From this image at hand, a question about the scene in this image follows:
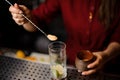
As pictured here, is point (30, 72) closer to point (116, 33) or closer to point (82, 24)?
point (82, 24)

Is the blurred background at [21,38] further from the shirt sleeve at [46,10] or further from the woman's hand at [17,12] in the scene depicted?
the woman's hand at [17,12]

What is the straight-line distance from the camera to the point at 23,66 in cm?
103

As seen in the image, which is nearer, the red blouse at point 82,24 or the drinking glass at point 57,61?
the drinking glass at point 57,61

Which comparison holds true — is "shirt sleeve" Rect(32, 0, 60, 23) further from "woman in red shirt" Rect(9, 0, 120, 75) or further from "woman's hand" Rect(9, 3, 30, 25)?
"woman's hand" Rect(9, 3, 30, 25)

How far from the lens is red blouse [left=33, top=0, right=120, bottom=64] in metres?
1.33

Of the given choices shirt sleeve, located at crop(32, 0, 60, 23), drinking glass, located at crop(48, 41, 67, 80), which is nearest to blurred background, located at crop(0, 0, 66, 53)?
shirt sleeve, located at crop(32, 0, 60, 23)

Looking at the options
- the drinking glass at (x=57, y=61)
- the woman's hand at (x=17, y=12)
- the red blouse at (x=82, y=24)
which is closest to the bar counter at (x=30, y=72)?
the drinking glass at (x=57, y=61)

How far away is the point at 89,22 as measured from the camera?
1.33 m

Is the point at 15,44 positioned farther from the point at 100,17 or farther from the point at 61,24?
the point at 100,17

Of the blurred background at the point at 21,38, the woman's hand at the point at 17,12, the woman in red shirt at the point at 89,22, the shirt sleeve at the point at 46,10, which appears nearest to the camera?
the woman's hand at the point at 17,12

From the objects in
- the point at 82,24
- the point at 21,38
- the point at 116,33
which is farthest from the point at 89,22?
→ the point at 21,38

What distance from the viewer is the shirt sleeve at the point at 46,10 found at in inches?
55.9

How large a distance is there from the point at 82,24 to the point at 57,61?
0.45 meters

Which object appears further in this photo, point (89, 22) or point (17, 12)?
point (89, 22)
